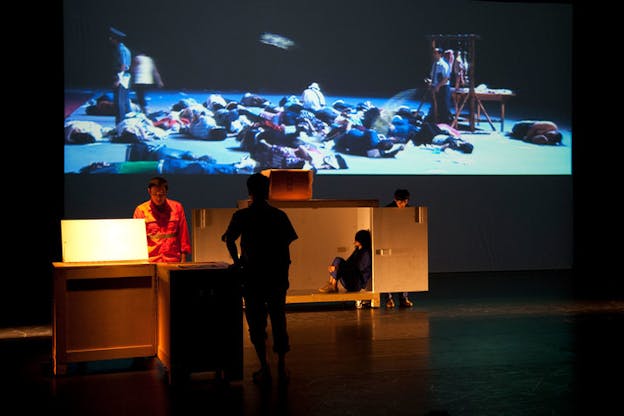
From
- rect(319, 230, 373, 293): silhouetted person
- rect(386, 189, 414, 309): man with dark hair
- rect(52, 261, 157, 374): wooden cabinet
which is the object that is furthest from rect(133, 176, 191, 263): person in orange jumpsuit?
rect(386, 189, 414, 309): man with dark hair

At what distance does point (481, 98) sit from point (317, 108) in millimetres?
2586

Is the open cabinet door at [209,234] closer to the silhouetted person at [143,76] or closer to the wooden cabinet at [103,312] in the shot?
the wooden cabinet at [103,312]

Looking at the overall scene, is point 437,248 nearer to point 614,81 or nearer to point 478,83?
point 478,83

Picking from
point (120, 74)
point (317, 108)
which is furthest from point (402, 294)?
point (120, 74)

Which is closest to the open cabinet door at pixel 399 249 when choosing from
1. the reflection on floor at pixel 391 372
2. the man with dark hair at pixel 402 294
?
the man with dark hair at pixel 402 294

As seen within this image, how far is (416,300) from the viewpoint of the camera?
28.2 feet

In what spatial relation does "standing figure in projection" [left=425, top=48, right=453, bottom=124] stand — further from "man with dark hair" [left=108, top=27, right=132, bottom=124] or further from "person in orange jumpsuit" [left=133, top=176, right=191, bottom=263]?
"person in orange jumpsuit" [left=133, top=176, right=191, bottom=263]

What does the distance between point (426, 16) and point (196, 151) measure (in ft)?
13.1

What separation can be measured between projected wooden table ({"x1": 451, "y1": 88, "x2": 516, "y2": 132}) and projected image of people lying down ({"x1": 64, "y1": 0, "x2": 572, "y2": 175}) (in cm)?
2

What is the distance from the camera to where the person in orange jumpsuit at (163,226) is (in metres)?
6.06

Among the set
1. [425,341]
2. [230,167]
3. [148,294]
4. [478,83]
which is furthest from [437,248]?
[148,294]

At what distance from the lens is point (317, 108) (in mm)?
10633

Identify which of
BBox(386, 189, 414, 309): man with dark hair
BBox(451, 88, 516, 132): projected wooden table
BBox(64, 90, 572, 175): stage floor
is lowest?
BBox(386, 189, 414, 309): man with dark hair

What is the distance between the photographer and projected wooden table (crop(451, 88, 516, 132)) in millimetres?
11188
